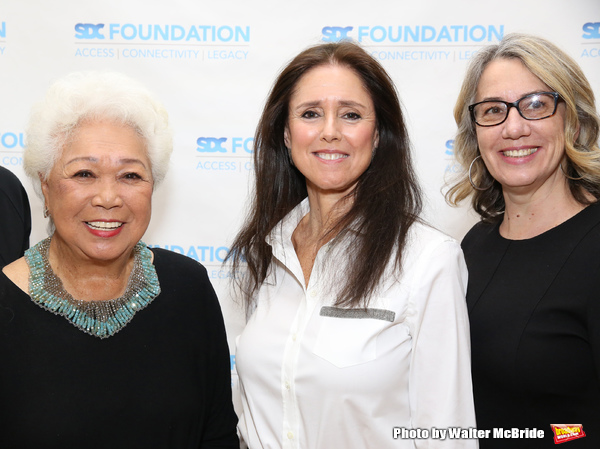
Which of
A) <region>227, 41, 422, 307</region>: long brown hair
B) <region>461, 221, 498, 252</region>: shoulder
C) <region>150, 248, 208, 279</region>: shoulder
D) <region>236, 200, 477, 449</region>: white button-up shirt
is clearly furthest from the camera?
<region>461, 221, 498, 252</region>: shoulder

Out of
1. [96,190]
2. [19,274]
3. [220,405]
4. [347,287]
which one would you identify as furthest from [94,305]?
[347,287]

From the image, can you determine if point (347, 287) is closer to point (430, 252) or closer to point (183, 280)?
point (430, 252)

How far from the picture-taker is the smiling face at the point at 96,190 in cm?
161

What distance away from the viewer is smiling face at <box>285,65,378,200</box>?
1900 mm

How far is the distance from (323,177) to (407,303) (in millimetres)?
502

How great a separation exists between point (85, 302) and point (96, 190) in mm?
318

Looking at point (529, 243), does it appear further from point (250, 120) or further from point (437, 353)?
point (250, 120)

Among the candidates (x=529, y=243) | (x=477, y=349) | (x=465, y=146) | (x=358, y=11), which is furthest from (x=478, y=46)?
(x=477, y=349)

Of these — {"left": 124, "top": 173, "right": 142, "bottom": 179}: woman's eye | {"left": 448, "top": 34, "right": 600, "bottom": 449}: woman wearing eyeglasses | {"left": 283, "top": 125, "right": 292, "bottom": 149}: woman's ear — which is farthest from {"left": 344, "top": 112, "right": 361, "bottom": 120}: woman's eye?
{"left": 124, "top": 173, "right": 142, "bottom": 179}: woman's eye

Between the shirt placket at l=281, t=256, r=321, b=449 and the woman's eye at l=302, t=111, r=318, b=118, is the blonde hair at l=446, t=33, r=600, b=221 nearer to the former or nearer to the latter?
the woman's eye at l=302, t=111, r=318, b=118

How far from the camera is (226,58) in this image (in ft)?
9.66

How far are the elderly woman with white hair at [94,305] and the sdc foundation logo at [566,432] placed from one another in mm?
1050

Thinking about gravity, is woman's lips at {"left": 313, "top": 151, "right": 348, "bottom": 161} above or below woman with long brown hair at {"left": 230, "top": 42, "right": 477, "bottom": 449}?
above

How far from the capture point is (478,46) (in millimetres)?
2865
